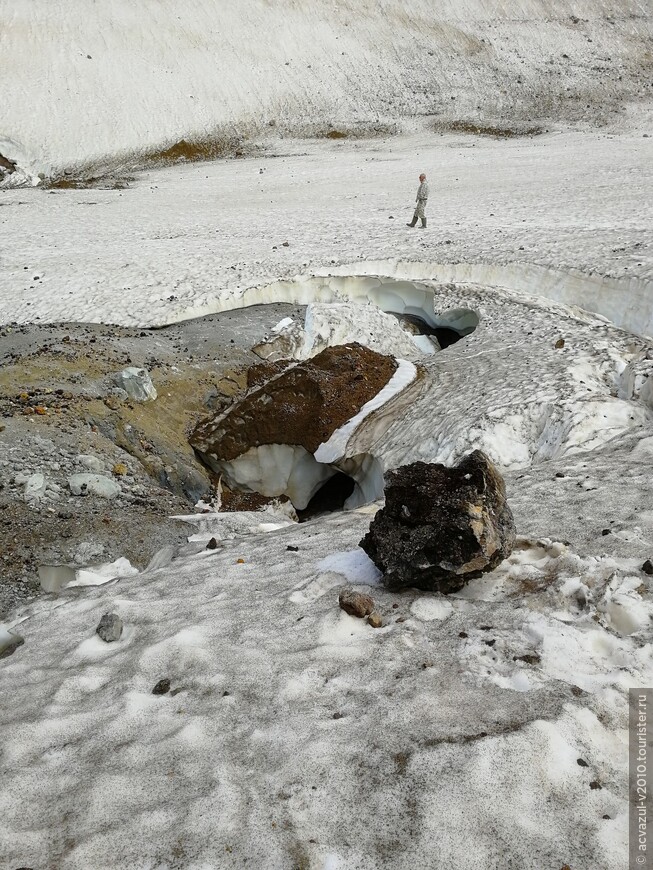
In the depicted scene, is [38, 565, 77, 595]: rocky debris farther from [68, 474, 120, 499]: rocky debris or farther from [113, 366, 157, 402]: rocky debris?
[113, 366, 157, 402]: rocky debris

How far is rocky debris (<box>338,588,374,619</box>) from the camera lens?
352 centimetres

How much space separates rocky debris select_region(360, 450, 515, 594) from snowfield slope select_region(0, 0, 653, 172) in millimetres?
30076

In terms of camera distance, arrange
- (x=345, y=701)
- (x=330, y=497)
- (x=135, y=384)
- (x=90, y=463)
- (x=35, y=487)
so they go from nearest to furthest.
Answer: (x=345, y=701) < (x=35, y=487) < (x=90, y=463) < (x=135, y=384) < (x=330, y=497)

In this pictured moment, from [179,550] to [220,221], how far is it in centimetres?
1308

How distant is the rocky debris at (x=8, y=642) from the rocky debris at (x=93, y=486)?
6.93 feet

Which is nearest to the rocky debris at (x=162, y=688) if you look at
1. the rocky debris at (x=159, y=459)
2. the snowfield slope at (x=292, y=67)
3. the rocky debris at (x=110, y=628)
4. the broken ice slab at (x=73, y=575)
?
the rocky debris at (x=110, y=628)

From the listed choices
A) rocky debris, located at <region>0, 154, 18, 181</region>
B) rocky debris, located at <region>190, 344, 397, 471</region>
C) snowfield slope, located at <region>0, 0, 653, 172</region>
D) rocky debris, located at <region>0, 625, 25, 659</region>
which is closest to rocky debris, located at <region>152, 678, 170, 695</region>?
rocky debris, located at <region>0, 625, 25, 659</region>

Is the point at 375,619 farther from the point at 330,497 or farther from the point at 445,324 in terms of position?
the point at 445,324

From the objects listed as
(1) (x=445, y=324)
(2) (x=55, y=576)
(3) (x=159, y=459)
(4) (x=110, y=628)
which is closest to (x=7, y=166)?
(1) (x=445, y=324)

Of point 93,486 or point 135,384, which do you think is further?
point 135,384

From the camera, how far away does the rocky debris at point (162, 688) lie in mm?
3227

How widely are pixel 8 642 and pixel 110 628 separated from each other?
77 cm

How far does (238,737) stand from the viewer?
112 inches

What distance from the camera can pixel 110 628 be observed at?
388cm
